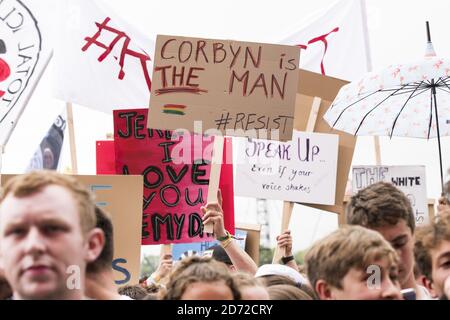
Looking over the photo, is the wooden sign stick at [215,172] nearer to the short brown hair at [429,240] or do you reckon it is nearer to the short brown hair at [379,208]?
the short brown hair at [379,208]

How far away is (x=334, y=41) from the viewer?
7.93 meters

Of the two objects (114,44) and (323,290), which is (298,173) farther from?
(323,290)

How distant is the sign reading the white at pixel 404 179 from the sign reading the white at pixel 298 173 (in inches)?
10.6

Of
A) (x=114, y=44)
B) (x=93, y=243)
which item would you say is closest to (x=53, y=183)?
(x=93, y=243)

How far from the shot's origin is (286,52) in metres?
4.91

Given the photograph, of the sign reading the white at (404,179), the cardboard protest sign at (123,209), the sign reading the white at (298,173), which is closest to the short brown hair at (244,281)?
the cardboard protest sign at (123,209)

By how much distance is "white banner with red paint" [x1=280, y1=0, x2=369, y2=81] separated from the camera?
7.82 m

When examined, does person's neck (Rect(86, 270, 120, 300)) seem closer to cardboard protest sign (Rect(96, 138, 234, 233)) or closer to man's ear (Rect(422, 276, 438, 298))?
man's ear (Rect(422, 276, 438, 298))

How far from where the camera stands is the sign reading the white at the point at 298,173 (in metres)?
5.90

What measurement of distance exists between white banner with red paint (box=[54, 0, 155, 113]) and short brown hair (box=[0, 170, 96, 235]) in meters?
4.95

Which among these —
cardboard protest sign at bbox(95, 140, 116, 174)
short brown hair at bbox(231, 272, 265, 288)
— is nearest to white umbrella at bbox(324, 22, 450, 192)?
cardboard protest sign at bbox(95, 140, 116, 174)

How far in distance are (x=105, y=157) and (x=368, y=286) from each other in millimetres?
3439
